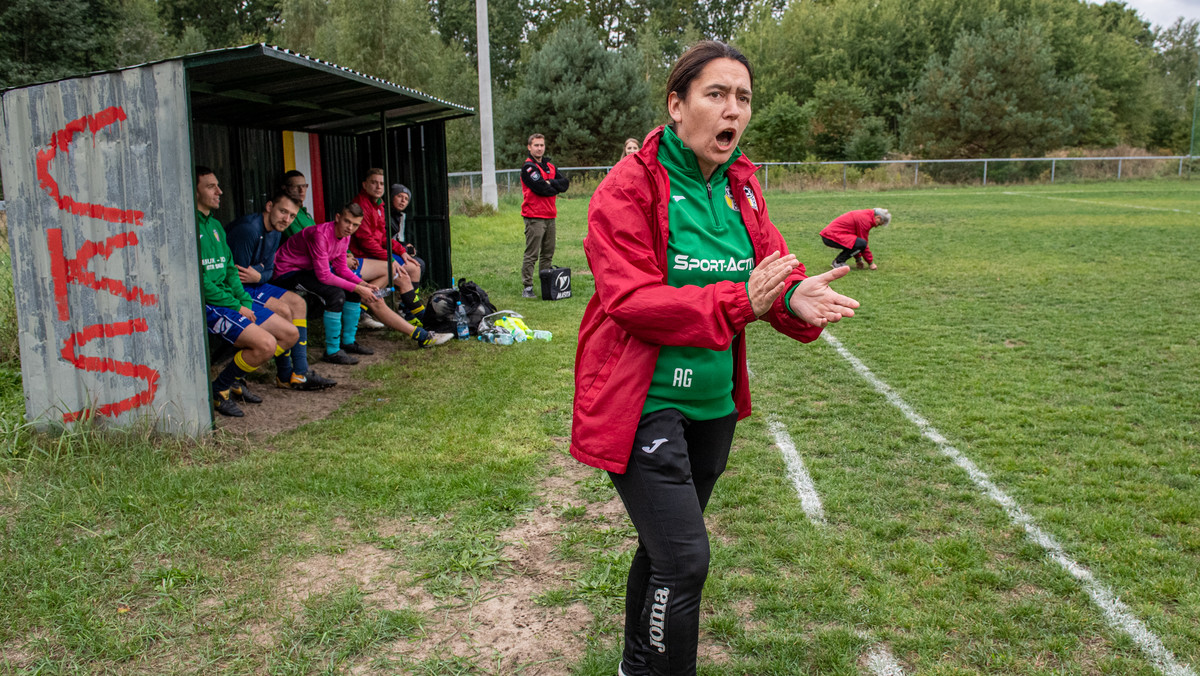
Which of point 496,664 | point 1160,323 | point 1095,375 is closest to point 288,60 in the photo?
point 496,664

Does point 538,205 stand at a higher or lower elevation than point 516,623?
higher

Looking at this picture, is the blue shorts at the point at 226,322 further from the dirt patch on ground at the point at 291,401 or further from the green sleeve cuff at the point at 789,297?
the green sleeve cuff at the point at 789,297

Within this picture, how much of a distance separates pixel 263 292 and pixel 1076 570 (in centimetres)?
623

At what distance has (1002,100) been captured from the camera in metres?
43.4

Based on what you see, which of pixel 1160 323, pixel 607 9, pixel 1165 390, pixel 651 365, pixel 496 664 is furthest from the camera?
pixel 607 9

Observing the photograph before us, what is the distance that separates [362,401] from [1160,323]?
799 centimetres

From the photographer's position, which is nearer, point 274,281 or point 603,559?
point 603,559

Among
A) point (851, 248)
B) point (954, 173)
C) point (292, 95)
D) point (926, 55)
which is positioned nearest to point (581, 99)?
point (954, 173)

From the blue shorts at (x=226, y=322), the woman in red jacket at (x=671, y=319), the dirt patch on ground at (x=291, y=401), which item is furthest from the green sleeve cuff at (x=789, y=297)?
the blue shorts at (x=226, y=322)

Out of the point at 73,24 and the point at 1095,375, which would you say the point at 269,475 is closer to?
the point at 1095,375

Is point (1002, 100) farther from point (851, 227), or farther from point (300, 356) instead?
point (300, 356)

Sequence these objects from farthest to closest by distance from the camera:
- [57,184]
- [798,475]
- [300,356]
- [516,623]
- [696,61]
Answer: [300,356], [57,184], [798,475], [516,623], [696,61]

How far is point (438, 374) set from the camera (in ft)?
24.8

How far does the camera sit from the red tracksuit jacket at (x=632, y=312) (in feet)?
6.93
